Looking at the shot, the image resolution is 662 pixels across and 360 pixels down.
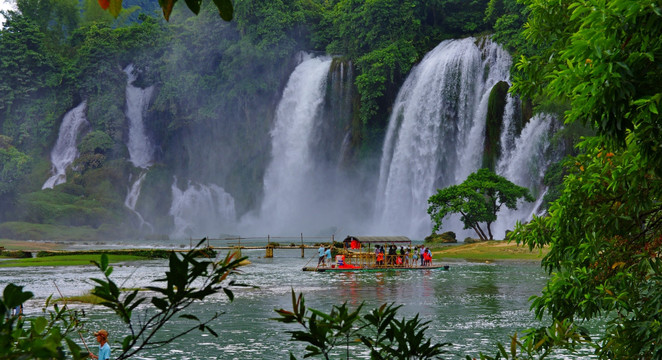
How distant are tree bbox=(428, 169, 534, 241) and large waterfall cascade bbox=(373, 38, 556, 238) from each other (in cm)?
387

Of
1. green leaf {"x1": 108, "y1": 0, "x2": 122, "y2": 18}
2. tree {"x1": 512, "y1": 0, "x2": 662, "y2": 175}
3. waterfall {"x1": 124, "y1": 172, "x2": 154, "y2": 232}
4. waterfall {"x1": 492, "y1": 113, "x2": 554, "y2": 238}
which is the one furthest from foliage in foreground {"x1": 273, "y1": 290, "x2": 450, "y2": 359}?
waterfall {"x1": 124, "y1": 172, "x2": 154, "y2": 232}

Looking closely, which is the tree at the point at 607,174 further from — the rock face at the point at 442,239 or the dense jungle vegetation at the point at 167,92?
the dense jungle vegetation at the point at 167,92

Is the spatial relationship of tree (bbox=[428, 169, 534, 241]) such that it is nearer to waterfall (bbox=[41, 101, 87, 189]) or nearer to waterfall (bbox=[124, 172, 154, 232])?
waterfall (bbox=[124, 172, 154, 232])

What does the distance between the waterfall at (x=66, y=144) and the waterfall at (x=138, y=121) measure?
5.11 meters

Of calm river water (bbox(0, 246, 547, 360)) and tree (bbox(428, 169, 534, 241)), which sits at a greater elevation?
tree (bbox(428, 169, 534, 241))

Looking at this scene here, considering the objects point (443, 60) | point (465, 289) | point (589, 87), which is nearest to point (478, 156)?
point (443, 60)

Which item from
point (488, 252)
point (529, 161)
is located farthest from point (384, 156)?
point (488, 252)

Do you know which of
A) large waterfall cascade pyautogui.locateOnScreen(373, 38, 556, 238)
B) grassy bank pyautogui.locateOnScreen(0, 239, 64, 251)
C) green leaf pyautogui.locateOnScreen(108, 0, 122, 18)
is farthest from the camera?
grassy bank pyautogui.locateOnScreen(0, 239, 64, 251)

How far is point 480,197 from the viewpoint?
44469 mm

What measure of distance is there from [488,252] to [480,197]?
5024 mm

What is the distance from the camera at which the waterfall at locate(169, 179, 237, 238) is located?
7381cm

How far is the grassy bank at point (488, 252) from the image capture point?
38.4m

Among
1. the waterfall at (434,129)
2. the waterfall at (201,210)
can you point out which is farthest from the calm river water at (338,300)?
the waterfall at (201,210)

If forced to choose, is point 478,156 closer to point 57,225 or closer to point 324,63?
point 324,63
